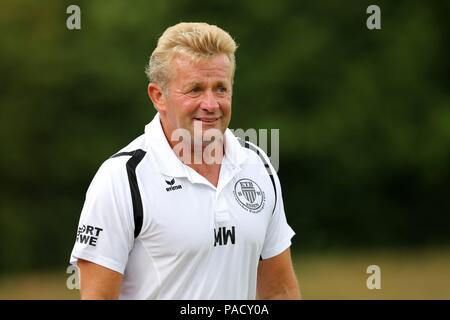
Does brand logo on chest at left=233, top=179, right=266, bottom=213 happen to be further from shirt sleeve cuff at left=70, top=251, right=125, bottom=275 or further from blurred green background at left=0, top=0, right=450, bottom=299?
blurred green background at left=0, top=0, right=450, bottom=299

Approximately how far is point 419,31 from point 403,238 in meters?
3.37

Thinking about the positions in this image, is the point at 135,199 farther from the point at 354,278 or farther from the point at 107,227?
the point at 354,278

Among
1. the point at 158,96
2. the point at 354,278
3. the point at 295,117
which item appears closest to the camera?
the point at 158,96

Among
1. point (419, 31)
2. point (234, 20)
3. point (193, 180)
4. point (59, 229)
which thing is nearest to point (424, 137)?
point (419, 31)

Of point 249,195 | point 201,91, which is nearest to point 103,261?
point 249,195

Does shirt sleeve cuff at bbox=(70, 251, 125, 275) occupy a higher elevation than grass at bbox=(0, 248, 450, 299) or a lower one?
higher

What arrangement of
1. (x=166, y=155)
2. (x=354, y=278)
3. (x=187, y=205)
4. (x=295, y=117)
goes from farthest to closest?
(x=295, y=117), (x=354, y=278), (x=166, y=155), (x=187, y=205)

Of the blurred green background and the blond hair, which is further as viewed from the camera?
the blurred green background

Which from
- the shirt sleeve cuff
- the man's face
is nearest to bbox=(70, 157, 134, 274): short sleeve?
the shirt sleeve cuff

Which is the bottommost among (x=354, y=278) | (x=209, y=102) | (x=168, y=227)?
(x=354, y=278)

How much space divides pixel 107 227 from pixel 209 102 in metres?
0.72

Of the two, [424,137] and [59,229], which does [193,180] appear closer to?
[59,229]

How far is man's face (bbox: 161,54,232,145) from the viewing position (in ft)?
13.4

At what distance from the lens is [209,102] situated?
161 inches
